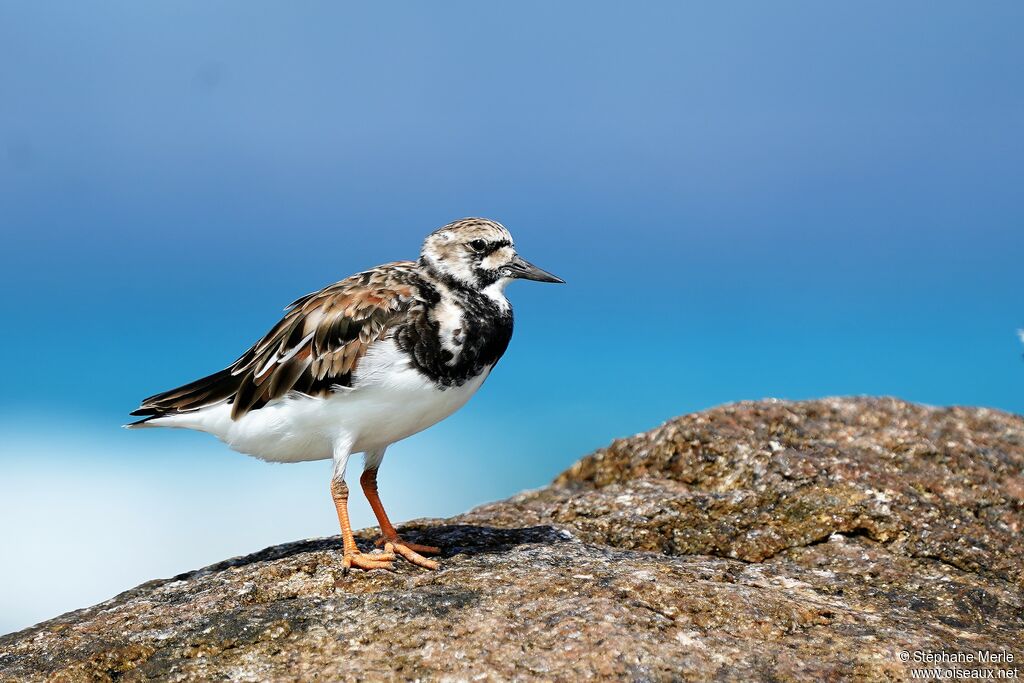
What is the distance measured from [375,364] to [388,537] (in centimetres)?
167

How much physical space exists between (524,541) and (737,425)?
3.48 meters

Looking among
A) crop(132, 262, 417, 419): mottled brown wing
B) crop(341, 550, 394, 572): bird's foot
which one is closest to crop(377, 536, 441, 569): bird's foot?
crop(341, 550, 394, 572): bird's foot

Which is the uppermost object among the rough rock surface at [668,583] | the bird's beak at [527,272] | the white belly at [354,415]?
the bird's beak at [527,272]

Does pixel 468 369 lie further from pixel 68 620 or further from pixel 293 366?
pixel 68 620

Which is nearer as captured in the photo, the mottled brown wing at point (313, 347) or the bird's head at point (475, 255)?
the mottled brown wing at point (313, 347)

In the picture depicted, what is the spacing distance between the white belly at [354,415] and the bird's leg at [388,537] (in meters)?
0.43

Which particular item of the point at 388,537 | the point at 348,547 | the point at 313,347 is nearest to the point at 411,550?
the point at 388,537

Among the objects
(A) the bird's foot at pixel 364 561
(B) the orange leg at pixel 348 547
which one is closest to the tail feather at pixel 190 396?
(B) the orange leg at pixel 348 547

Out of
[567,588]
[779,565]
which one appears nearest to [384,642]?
[567,588]

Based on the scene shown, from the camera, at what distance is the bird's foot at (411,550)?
7.97 meters

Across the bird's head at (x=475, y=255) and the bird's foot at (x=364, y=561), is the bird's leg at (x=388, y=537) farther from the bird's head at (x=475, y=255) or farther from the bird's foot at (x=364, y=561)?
the bird's head at (x=475, y=255)

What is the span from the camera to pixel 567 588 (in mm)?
6836

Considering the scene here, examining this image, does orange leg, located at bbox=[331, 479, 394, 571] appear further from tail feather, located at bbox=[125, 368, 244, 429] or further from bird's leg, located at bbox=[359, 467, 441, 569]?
tail feather, located at bbox=[125, 368, 244, 429]

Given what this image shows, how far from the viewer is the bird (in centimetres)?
808
